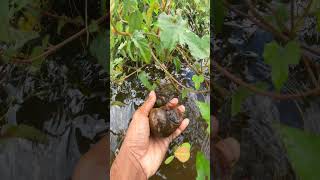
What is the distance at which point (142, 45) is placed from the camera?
1204 millimetres

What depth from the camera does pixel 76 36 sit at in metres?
1.08

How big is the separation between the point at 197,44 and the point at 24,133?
1.59 feet

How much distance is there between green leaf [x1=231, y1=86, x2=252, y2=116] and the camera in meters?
1.04

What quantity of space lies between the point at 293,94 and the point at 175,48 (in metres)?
0.34

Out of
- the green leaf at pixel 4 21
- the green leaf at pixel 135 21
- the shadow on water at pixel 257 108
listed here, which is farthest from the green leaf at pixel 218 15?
the green leaf at pixel 4 21

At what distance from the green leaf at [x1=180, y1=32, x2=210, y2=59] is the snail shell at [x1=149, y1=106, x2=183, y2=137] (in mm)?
160

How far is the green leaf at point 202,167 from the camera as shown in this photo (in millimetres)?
1157

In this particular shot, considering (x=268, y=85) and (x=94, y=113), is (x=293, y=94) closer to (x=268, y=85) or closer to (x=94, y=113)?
(x=268, y=85)

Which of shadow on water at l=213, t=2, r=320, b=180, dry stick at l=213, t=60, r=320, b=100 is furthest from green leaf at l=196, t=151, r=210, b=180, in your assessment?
dry stick at l=213, t=60, r=320, b=100

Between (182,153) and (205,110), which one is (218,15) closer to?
(205,110)

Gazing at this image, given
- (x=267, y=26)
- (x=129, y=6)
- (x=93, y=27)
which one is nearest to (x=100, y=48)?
(x=93, y=27)

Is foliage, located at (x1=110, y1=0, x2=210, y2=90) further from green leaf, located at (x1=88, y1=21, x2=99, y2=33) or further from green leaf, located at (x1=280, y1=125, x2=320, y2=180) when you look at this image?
green leaf, located at (x1=280, y1=125, x2=320, y2=180)

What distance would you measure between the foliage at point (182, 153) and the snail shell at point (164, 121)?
1.9 inches

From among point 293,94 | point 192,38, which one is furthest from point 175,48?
point 293,94
